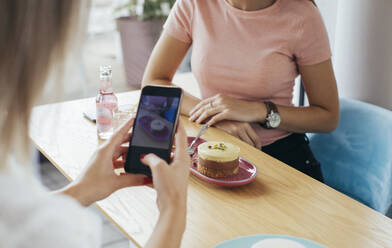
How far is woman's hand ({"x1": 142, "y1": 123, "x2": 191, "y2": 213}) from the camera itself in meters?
0.75

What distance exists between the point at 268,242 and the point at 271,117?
67 centimetres

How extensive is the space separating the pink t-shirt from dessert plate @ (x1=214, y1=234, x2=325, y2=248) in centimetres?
68

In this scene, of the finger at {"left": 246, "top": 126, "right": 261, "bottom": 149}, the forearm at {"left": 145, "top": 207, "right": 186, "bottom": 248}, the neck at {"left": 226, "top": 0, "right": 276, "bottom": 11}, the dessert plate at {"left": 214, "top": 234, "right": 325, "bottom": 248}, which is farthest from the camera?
the neck at {"left": 226, "top": 0, "right": 276, "bottom": 11}

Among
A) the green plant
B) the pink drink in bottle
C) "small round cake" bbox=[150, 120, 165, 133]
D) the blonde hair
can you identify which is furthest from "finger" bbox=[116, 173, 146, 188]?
the green plant

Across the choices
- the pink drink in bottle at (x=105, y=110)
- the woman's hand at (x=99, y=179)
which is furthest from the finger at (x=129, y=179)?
the pink drink in bottle at (x=105, y=110)

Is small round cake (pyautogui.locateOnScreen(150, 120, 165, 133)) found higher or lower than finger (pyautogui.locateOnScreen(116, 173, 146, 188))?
higher

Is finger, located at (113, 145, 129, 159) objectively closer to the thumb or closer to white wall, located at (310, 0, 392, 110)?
the thumb

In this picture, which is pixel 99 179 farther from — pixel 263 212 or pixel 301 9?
pixel 301 9

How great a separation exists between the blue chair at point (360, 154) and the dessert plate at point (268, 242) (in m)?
0.66

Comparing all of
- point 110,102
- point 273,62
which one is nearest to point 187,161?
point 110,102

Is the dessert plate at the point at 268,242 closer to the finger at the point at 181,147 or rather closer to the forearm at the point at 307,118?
the finger at the point at 181,147

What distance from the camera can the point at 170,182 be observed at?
30.2 inches

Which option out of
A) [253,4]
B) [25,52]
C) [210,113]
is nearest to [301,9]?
[253,4]

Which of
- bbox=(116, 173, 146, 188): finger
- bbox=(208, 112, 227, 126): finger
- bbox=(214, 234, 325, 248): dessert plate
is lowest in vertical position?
bbox=(214, 234, 325, 248): dessert plate
